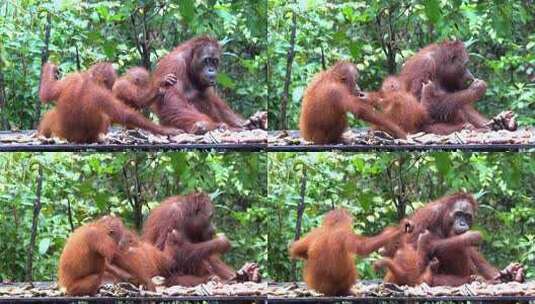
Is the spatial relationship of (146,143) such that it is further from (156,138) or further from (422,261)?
(422,261)

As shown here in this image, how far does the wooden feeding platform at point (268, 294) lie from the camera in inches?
240

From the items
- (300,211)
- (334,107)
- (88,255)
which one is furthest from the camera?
(300,211)

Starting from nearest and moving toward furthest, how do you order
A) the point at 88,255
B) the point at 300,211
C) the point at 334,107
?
the point at 88,255
the point at 334,107
the point at 300,211

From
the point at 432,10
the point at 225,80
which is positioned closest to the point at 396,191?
the point at 432,10

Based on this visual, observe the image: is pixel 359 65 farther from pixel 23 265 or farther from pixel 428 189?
pixel 23 265

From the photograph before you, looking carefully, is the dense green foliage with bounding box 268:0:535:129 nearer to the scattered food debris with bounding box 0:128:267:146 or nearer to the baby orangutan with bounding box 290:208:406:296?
the scattered food debris with bounding box 0:128:267:146

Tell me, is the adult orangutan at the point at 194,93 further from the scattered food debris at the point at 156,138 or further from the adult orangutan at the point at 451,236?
the adult orangutan at the point at 451,236

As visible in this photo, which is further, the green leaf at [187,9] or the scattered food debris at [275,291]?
the green leaf at [187,9]

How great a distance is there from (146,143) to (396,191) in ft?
4.85

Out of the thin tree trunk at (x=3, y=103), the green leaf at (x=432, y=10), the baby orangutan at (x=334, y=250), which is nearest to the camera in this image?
the baby orangutan at (x=334, y=250)

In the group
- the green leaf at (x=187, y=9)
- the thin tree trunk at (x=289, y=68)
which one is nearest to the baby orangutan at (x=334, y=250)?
the thin tree trunk at (x=289, y=68)

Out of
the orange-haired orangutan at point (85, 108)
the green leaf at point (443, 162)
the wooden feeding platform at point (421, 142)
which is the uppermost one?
the orange-haired orangutan at point (85, 108)

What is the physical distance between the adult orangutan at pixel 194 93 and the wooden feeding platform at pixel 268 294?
928 mm

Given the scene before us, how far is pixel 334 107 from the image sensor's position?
6.11 meters
